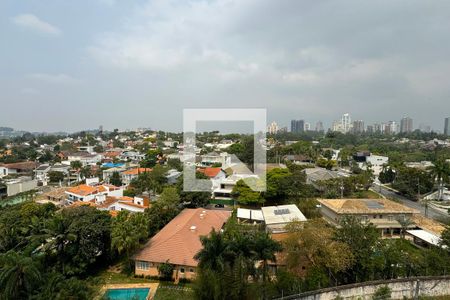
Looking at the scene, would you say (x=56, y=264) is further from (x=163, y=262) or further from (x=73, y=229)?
(x=163, y=262)

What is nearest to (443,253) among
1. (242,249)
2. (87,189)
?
(242,249)

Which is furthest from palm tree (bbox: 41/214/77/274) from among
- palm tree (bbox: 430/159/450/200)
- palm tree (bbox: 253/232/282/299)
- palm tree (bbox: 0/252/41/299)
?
palm tree (bbox: 430/159/450/200)

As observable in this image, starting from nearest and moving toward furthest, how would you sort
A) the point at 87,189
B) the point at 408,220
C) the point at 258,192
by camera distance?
the point at 408,220
the point at 258,192
the point at 87,189

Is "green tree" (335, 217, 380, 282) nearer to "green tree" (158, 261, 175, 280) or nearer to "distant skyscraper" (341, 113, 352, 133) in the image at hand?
"green tree" (158, 261, 175, 280)

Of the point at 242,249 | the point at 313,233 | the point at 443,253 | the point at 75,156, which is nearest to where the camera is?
the point at 242,249

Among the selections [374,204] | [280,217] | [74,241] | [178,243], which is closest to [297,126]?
[374,204]

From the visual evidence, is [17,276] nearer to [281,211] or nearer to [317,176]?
[281,211]
